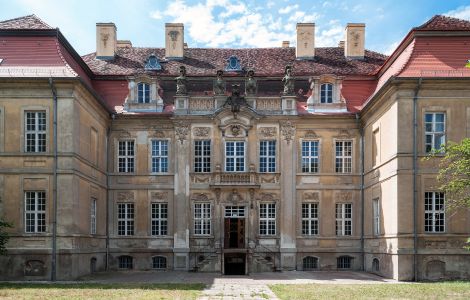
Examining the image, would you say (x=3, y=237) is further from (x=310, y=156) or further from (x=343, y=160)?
(x=343, y=160)

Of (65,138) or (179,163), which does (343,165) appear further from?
(65,138)

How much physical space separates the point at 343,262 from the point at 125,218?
42.4ft

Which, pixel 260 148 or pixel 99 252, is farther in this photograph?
pixel 260 148

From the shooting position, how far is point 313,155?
35625 millimetres

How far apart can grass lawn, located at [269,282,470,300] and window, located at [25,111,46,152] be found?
12433mm

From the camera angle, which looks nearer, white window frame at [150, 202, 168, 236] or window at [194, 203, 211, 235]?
window at [194, 203, 211, 235]

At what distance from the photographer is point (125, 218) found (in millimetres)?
35469

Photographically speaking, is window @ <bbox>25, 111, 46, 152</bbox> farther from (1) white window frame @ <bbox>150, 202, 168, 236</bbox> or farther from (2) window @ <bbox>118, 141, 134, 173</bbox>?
(1) white window frame @ <bbox>150, 202, 168, 236</bbox>

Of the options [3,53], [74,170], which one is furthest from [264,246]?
[3,53]

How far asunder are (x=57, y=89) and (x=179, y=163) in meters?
9.66

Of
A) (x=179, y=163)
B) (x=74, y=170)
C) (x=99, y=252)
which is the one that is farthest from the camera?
(x=179, y=163)

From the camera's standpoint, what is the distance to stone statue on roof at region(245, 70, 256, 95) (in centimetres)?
3531

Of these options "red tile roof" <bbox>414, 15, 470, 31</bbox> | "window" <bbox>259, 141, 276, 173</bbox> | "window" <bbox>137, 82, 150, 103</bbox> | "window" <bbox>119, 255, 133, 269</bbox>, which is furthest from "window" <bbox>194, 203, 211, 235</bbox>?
"red tile roof" <bbox>414, 15, 470, 31</bbox>

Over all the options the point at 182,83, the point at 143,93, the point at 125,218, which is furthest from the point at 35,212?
the point at 182,83
